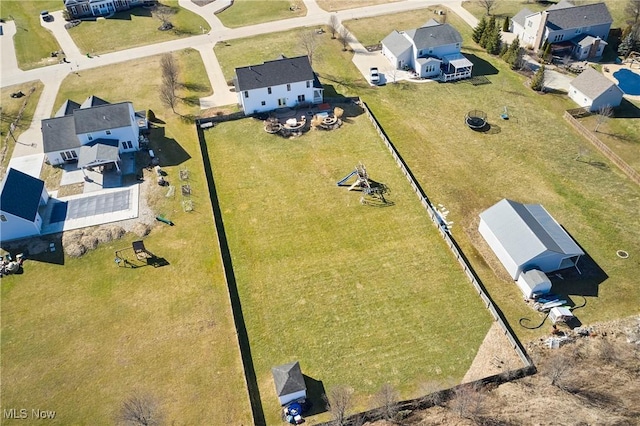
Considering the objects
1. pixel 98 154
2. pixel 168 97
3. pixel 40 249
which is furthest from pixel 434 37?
pixel 40 249

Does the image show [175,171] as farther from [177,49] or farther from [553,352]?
[553,352]

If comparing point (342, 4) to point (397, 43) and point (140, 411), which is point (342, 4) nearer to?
point (397, 43)

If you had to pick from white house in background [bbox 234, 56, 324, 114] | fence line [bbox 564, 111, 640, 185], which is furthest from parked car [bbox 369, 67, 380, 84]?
fence line [bbox 564, 111, 640, 185]

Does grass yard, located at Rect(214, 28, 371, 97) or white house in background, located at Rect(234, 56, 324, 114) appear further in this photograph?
grass yard, located at Rect(214, 28, 371, 97)

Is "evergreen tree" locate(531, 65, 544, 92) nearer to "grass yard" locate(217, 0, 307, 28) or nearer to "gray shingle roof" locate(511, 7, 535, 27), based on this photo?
"gray shingle roof" locate(511, 7, 535, 27)

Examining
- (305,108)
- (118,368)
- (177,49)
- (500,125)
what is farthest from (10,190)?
(500,125)
